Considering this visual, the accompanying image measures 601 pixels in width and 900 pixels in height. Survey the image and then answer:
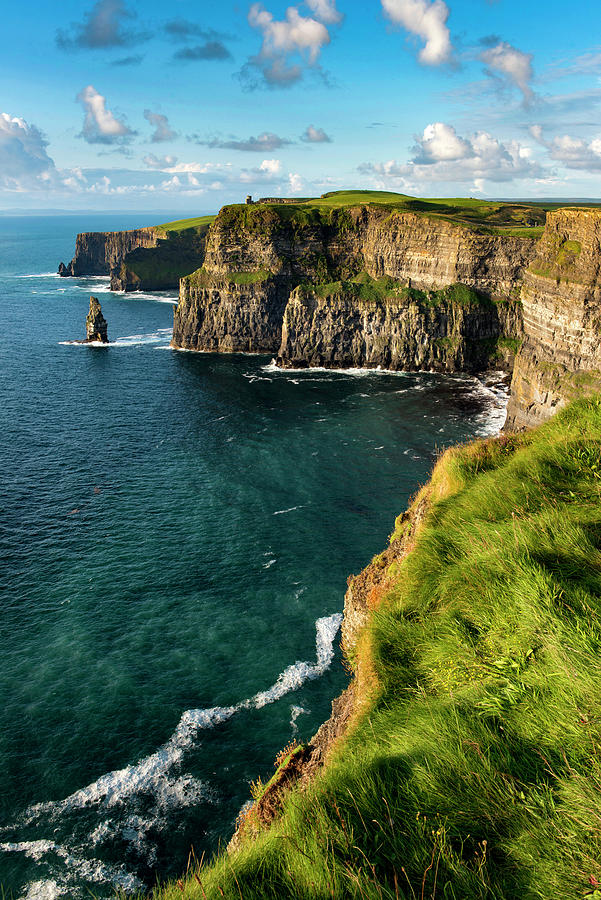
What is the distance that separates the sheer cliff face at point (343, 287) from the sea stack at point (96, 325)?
1773 centimetres

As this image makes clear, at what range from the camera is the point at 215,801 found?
25109 millimetres

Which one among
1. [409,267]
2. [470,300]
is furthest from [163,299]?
[470,300]

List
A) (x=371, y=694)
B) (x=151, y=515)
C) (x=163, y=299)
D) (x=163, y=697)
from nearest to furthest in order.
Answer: (x=371, y=694), (x=163, y=697), (x=151, y=515), (x=163, y=299)

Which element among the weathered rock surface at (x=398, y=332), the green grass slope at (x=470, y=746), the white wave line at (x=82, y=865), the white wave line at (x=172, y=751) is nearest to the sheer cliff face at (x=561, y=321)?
the white wave line at (x=172, y=751)

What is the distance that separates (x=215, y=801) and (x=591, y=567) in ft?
75.3

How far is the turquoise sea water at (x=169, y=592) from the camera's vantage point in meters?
24.8

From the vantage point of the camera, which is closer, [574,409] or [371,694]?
[371,694]

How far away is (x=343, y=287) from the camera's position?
353 feet

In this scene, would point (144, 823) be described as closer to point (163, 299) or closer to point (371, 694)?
point (371, 694)

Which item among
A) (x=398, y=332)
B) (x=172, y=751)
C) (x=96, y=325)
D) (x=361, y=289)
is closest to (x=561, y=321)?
(x=398, y=332)

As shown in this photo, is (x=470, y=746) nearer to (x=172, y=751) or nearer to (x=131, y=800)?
(x=131, y=800)

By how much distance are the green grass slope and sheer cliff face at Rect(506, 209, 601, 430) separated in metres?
45.2

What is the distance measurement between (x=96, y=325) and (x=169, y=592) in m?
99.0

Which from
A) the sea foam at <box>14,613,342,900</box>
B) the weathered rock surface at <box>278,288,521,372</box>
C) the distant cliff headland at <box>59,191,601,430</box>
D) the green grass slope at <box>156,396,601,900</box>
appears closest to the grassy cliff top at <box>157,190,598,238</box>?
the distant cliff headland at <box>59,191,601,430</box>
